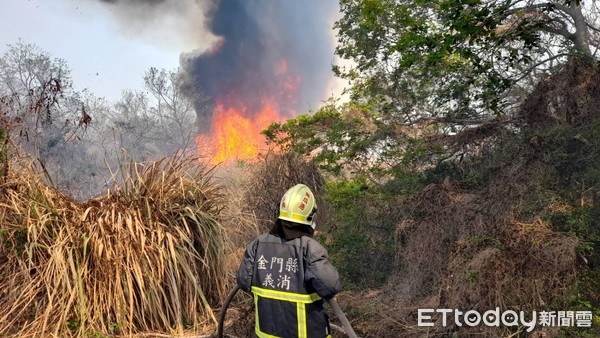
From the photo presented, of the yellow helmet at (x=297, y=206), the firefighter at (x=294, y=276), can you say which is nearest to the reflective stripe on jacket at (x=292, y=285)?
the firefighter at (x=294, y=276)

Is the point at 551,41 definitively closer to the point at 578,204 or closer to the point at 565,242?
the point at 578,204

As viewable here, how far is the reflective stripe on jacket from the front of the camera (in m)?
2.84

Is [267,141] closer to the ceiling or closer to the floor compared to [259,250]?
closer to the ceiling

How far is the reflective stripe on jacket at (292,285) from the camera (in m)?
2.84

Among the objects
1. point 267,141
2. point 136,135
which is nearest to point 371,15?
point 267,141

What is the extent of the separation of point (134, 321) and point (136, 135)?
35.1 meters

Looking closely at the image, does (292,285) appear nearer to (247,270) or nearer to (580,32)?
(247,270)

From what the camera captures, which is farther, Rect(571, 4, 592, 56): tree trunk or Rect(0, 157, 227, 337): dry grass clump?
Rect(571, 4, 592, 56): tree trunk

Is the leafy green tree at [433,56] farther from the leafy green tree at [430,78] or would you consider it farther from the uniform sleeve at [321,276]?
the uniform sleeve at [321,276]

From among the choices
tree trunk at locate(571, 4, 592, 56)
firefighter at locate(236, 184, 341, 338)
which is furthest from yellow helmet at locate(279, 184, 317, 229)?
tree trunk at locate(571, 4, 592, 56)

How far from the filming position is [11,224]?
4.86m

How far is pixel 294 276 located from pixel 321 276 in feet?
0.65

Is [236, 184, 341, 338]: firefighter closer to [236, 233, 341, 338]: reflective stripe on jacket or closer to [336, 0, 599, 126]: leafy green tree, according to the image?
[236, 233, 341, 338]: reflective stripe on jacket

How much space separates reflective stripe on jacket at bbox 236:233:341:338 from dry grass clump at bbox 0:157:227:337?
225 centimetres
